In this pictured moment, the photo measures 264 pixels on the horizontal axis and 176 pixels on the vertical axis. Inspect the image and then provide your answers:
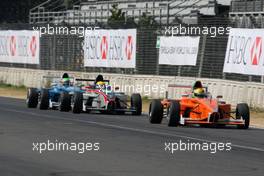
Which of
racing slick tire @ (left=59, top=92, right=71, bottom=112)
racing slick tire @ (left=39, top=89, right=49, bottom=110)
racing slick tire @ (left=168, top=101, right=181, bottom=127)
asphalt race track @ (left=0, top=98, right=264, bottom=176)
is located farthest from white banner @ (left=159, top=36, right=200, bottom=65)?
racing slick tire @ (left=168, top=101, right=181, bottom=127)

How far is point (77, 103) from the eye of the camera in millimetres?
24391

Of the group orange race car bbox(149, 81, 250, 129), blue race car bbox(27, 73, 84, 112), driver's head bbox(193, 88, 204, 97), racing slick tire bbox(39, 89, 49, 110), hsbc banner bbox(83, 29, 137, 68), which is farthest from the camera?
hsbc banner bbox(83, 29, 137, 68)

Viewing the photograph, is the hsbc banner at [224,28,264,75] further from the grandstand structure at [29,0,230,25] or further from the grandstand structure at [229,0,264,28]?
the grandstand structure at [29,0,230,25]

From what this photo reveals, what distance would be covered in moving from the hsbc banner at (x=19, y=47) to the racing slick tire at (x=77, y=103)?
18.7 metres

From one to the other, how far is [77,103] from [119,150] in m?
9.69

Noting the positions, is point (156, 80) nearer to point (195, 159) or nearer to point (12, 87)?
point (12, 87)

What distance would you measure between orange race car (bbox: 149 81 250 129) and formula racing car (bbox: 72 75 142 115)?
135 inches

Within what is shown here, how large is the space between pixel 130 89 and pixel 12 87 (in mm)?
10833

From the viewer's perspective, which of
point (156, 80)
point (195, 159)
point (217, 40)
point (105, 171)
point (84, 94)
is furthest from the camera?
point (156, 80)

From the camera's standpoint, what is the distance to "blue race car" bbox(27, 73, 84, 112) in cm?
2522

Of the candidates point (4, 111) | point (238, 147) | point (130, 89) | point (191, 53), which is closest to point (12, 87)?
point (130, 89)

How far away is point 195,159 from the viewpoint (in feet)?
44.8

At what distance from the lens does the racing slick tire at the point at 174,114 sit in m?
20.0

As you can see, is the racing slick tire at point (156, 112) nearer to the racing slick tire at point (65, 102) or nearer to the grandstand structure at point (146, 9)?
the racing slick tire at point (65, 102)
